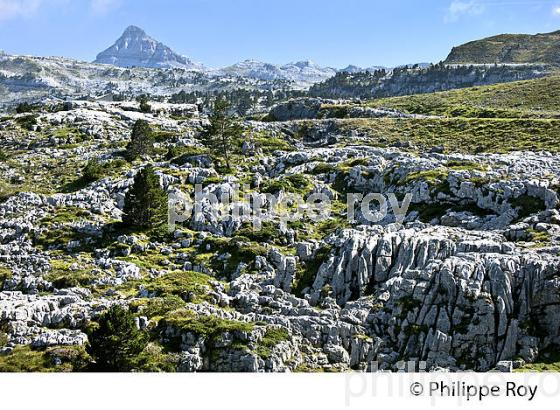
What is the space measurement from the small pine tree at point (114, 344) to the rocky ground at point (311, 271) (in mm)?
1858

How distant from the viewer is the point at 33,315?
36.8m

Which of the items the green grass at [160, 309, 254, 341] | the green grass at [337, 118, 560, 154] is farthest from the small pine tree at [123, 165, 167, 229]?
the green grass at [337, 118, 560, 154]

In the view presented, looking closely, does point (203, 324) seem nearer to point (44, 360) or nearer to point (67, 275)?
point (44, 360)

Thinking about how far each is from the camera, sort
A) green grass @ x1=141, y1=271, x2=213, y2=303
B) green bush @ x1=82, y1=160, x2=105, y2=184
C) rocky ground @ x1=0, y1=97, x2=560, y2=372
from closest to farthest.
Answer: rocky ground @ x1=0, y1=97, x2=560, y2=372
green grass @ x1=141, y1=271, x2=213, y2=303
green bush @ x1=82, y1=160, x2=105, y2=184

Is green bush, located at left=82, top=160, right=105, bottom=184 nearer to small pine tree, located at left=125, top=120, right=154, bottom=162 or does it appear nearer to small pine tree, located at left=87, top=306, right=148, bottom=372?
small pine tree, located at left=125, top=120, right=154, bottom=162

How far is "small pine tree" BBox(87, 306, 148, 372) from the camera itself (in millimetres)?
30219

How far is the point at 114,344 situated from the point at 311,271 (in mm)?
21073

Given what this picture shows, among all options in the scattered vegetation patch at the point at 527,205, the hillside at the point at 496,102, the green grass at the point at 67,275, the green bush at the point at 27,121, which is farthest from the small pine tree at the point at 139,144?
the hillside at the point at 496,102

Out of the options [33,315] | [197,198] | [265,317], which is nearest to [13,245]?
[33,315]

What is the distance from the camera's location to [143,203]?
55.6m

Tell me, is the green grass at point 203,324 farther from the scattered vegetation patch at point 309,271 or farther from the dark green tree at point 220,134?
the dark green tree at point 220,134

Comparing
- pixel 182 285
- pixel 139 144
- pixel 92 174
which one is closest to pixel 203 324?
pixel 182 285

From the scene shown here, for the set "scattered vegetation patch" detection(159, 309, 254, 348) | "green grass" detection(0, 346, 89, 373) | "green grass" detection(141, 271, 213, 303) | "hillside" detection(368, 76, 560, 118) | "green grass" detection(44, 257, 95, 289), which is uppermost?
"hillside" detection(368, 76, 560, 118)

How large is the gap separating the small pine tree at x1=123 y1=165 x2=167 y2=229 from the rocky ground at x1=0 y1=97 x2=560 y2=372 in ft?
8.46
